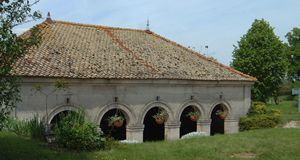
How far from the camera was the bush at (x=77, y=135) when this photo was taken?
11969mm

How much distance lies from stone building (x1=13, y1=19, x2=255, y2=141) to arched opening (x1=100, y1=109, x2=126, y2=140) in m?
0.05

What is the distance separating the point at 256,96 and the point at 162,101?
15.3 meters

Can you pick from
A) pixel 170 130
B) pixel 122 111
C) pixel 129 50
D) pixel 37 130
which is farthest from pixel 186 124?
pixel 37 130

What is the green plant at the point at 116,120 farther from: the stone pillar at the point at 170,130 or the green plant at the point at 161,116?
the stone pillar at the point at 170,130

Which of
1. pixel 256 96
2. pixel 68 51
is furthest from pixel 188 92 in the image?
pixel 256 96

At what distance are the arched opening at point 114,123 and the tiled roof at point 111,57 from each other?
1777 mm

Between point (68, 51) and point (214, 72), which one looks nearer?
point (68, 51)

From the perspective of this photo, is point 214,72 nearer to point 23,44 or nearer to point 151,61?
point 151,61

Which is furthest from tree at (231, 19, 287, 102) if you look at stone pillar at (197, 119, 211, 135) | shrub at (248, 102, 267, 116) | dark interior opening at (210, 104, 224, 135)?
stone pillar at (197, 119, 211, 135)

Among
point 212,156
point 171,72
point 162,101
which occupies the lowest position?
point 212,156

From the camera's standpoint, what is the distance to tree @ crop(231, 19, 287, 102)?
33031 mm

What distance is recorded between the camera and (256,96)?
33406mm

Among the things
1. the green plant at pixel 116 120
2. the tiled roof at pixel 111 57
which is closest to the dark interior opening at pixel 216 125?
the tiled roof at pixel 111 57

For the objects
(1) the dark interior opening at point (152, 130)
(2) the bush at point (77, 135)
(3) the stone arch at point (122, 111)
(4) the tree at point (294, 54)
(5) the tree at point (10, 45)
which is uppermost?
(4) the tree at point (294, 54)
